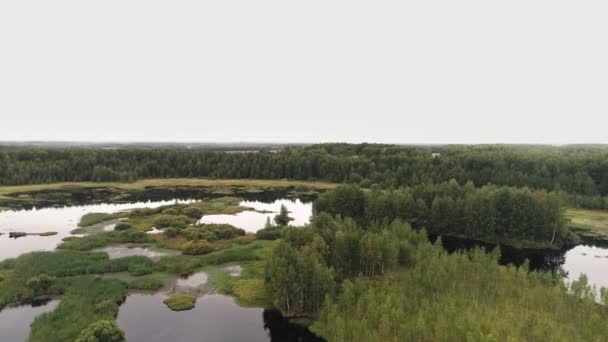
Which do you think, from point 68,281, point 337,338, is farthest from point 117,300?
point 337,338

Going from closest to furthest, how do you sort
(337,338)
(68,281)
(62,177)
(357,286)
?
(337,338), (357,286), (68,281), (62,177)

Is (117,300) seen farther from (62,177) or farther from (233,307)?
(62,177)

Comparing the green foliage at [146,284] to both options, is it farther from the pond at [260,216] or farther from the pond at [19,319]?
the pond at [260,216]

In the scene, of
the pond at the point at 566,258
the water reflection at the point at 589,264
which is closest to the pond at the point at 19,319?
the pond at the point at 566,258

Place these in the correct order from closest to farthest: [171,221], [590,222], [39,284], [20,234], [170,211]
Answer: [39,284] → [20,234] → [171,221] → [590,222] → [170,211]

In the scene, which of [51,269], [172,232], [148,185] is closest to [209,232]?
[172,232]

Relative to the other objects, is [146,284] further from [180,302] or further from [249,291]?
[249,291]
